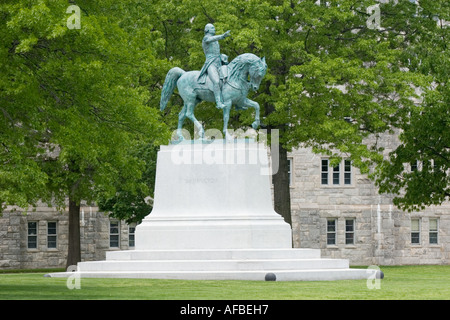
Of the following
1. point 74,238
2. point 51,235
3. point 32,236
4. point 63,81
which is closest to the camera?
point 63,81

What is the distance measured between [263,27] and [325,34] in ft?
10.9

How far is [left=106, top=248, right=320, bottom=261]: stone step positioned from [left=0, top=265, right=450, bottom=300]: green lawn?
233 cm

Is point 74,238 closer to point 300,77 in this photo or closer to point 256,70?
point 300,77

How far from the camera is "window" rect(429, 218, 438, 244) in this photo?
194 feet

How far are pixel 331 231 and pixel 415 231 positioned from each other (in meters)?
4.68

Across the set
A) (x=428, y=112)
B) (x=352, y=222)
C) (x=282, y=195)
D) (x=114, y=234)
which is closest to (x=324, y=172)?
(x=352, y=222)

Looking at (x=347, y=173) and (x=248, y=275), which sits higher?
(x=347, y=173)

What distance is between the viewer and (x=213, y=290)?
2181cm

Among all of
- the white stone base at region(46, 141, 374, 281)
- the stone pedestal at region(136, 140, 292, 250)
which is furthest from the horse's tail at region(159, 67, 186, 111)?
the stone pedestal at region(136, 140, 292, 250)

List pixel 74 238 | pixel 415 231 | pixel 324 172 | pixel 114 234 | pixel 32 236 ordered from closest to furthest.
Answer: pixel 74 238
pixel 32 236
pixel 114 234
pixel 324 172
pixel 415 231

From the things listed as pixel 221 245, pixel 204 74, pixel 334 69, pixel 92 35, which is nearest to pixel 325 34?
pixel 334 69

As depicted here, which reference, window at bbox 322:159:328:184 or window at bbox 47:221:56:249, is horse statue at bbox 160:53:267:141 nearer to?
window at bbox 47:221:56:249

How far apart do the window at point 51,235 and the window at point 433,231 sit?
20.5m

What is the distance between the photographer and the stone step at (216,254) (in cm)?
2758
